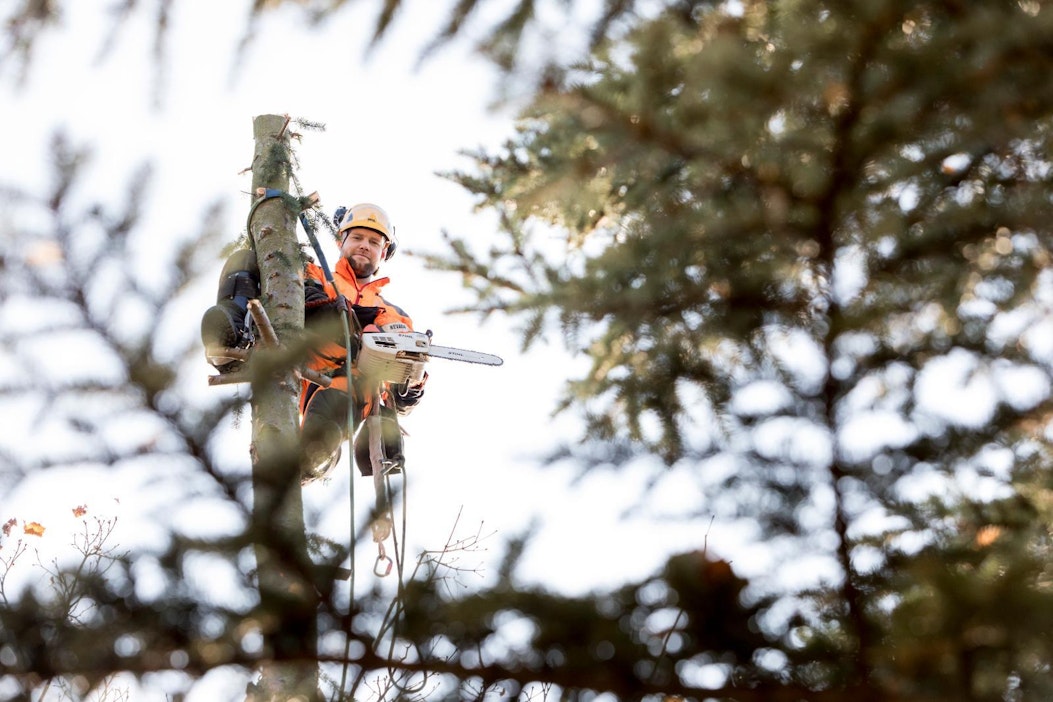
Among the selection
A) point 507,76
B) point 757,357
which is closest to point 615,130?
point 507,76

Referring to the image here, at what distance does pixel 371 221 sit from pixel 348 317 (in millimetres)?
1530

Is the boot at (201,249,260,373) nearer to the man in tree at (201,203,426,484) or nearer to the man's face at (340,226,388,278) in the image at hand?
the man in tree at (201,203,426,484)

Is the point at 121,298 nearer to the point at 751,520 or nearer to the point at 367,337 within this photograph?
the point at 751,520

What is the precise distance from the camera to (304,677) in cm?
186

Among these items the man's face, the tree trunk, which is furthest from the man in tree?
the tree trunk

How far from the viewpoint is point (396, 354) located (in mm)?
5230

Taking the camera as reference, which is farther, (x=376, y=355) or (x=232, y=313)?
(x=376, y=355)

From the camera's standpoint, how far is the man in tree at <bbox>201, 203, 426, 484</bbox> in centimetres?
441

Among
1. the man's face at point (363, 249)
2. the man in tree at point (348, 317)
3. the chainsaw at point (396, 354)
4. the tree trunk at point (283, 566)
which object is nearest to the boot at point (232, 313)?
the man in tree at point (348, 317)

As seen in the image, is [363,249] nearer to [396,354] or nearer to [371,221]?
[371,221]

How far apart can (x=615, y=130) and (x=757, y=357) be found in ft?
1.78

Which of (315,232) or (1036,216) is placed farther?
(315,232)

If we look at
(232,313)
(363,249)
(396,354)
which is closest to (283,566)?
(232,313)

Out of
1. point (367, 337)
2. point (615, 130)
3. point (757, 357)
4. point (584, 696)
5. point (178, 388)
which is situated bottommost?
point (584, 696)
